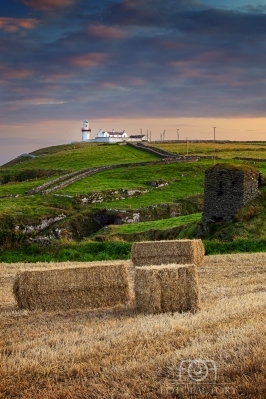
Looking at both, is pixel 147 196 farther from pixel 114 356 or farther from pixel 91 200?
pixel 114 356

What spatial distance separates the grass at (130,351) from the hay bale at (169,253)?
860cm

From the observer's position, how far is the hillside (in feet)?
141

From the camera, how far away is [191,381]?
345 inches

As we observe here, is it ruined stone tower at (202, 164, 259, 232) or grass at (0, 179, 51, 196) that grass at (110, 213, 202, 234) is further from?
grass at (0, 179, 51, 196)

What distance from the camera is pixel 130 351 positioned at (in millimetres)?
10594

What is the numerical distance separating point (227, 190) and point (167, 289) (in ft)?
90.7

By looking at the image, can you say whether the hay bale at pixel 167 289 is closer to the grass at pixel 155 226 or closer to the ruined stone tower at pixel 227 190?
the ruined stone tower at pixel 227 190

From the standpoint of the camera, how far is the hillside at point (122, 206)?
141ft

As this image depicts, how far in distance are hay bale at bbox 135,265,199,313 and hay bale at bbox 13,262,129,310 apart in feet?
5.43

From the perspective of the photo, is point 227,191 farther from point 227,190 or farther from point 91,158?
point 91,158

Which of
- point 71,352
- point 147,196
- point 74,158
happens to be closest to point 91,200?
point 147,196

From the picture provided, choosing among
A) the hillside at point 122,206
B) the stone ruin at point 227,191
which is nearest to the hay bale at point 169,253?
the hillside at point 122,206

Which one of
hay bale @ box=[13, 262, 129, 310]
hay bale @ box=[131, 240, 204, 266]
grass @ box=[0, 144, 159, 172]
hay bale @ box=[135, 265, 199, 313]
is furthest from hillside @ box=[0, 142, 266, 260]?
hay bale @ box=[135, 265, 199, 313]

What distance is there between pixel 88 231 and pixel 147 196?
48.3ft
